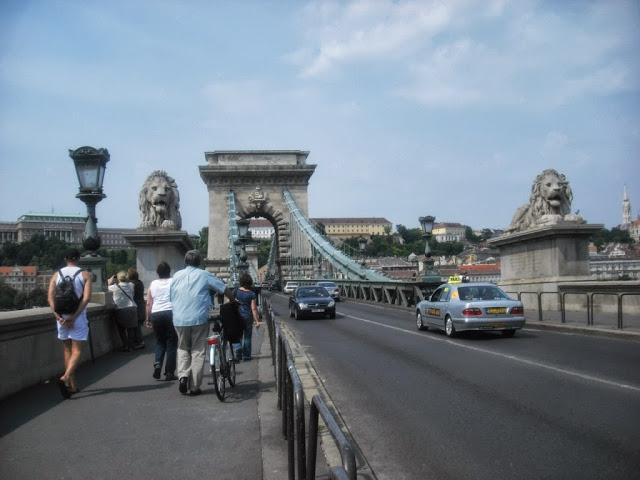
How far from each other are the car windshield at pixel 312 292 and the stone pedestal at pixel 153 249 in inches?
261

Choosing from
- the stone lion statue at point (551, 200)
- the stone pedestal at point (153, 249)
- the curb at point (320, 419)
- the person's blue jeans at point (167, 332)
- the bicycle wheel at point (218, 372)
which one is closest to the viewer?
the curb at point (320, 419)

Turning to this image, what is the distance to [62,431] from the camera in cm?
573

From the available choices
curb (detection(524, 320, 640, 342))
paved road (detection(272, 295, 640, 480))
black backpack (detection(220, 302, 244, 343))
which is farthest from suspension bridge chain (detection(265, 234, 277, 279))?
black backpack (detection(220, 302, 244, 343))

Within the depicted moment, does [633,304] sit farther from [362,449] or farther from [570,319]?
[362,449]

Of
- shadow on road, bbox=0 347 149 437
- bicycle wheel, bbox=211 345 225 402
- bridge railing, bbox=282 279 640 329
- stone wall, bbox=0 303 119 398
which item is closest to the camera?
shadow on road, bbox=0 347 149 437

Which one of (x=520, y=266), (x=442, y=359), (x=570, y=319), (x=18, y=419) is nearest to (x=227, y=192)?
(x=520, y=266)

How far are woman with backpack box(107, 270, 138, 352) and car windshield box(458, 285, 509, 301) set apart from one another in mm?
6916

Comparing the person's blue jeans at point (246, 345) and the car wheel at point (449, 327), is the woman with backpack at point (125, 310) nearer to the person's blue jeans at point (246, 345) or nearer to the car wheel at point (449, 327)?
the person's blue jeans at point (246, 345)

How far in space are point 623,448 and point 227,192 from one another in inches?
1914

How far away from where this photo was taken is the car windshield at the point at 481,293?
13766mm

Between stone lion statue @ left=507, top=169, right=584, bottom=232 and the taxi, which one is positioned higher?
stone lion statue @ left=507, top=169, right=584, bottom=232

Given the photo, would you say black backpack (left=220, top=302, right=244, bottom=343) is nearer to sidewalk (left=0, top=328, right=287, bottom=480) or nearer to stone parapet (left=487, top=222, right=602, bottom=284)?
sidewalk (left=0, top=328, right=287, bottom=480)

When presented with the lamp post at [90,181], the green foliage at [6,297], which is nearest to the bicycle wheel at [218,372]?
the lamp post at [90,181]

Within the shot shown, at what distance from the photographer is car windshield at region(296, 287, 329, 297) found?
2244 cm
